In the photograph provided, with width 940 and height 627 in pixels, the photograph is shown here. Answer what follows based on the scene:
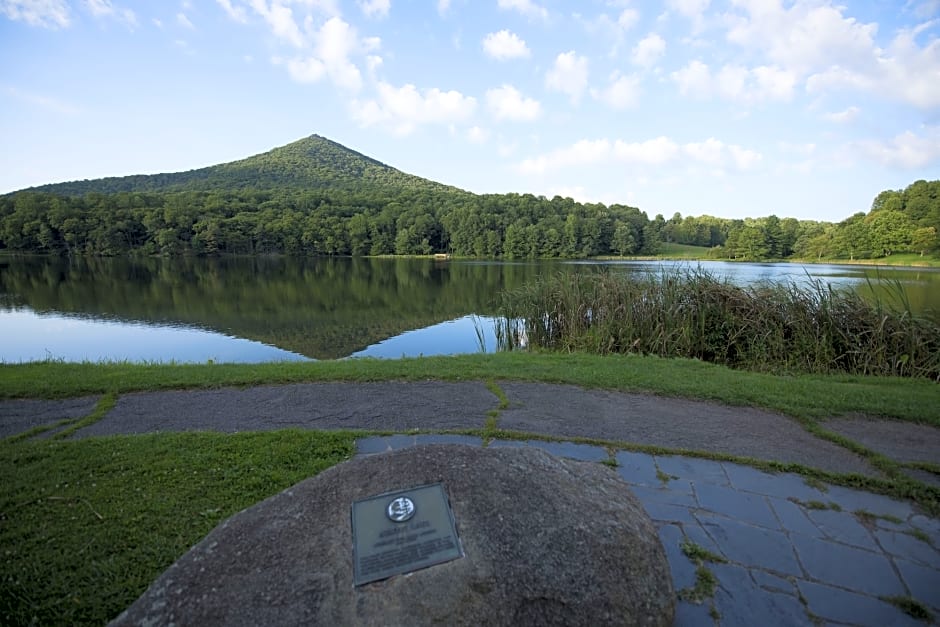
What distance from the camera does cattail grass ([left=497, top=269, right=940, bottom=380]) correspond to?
292 inches

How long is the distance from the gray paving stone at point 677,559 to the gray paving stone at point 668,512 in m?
0.08

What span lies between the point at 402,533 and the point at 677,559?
163cm

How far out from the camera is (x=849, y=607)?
226 cm

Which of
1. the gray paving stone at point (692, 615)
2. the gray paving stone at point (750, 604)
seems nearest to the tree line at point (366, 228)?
the gray paving stone at point (750, 604)

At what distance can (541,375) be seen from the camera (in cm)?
640

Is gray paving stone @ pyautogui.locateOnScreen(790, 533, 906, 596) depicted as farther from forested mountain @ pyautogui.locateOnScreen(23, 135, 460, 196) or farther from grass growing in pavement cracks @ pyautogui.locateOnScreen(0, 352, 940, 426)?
forested mountain @ pyautogui.locateOnScreen(23, 135, 460, 196)

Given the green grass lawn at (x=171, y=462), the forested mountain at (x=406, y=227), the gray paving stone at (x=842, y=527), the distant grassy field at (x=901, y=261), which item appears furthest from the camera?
the forested mountain at (x=406, y=227)

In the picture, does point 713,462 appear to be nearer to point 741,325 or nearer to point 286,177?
point 741,325

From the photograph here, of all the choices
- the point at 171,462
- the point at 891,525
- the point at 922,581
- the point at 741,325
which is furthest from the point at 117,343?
the point at 922,581

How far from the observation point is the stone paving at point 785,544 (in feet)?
7.40

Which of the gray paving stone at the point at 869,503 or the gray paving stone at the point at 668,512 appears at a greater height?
the gray paving stone at the point at 668,512

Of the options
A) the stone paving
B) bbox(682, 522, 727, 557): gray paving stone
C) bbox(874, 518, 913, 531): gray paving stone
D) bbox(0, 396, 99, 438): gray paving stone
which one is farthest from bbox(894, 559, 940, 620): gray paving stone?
bbox(0, 396, 99, 438): gray paving stone

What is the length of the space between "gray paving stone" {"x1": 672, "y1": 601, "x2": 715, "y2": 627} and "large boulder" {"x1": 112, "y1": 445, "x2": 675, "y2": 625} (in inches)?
5.7

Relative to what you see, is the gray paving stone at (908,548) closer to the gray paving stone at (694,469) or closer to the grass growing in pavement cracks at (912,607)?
the grass growing in pavement cracks at (912,607)
